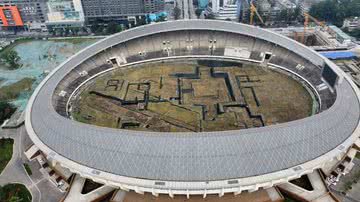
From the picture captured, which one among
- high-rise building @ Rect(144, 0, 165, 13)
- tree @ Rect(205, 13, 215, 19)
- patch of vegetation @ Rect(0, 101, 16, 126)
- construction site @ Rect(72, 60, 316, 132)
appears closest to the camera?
construction site @ Rect(72, 60, 316, 132)

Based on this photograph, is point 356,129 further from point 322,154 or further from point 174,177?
point 174,177

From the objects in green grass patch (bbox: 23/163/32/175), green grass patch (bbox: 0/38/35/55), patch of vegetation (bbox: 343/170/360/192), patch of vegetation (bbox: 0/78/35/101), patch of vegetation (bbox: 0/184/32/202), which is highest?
green grass patch (bbox: 0/38/35/55)

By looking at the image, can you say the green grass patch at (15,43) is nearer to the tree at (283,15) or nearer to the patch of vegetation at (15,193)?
the patch of vegetation at (15,193)

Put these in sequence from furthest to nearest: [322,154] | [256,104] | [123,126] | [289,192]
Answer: [256,104]
[123,126]
[289,192]
[322,154]

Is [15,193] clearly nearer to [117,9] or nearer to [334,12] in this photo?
[117,9]

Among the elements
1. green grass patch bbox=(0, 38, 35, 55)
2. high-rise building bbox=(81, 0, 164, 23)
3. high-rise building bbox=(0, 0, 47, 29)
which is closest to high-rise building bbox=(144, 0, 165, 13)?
high-rise building bbox=(81, 0, 164, 23)

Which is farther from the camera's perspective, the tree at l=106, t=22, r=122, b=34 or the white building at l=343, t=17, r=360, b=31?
the tree at l=106, t=22, r=122, b=34

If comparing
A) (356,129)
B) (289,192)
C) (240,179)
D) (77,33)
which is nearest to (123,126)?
(240,179)

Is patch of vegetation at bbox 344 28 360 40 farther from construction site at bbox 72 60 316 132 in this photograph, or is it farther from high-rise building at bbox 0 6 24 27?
high-rise building at bbox 0 6 24 27
